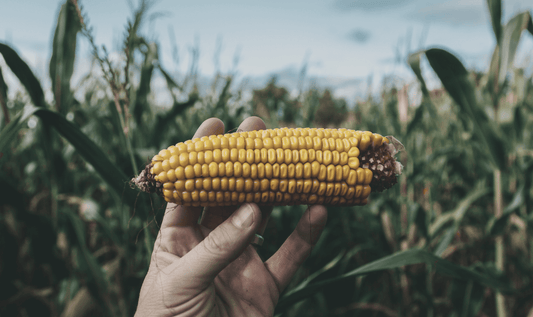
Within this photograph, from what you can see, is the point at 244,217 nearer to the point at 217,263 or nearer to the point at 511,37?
the point at 217,263

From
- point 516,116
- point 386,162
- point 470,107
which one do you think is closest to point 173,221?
point 386,162

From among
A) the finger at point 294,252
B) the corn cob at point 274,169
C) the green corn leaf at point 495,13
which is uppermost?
the green corn leaf at point 495,13

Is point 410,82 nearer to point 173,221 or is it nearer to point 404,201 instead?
point 404,201

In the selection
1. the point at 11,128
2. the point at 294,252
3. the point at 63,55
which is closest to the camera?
the point at 11,128

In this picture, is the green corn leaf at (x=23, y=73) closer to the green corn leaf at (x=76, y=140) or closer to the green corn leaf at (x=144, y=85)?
the green corn leaf at (x=76, y=140)

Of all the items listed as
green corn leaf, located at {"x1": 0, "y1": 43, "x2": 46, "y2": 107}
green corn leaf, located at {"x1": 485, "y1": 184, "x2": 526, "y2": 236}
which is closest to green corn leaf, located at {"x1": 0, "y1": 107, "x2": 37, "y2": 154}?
green corn leaf, located at {"x1": 0, "y1": 43, "x2": 46, "y2": 107}

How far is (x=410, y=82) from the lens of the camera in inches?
142

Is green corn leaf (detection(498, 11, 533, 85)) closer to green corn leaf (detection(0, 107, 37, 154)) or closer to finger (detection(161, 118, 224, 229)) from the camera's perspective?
finger (detection(161, 118, 224, 229))

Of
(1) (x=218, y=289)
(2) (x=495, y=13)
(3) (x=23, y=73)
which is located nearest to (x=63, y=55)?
(3) (x=23, y=73)

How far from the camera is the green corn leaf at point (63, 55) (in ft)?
6.42

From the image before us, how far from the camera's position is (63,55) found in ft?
6.57

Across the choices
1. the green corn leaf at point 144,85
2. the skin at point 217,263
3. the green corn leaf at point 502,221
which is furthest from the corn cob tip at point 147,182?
the green corn leaf at point 502,221

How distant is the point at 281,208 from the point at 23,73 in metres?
2.29

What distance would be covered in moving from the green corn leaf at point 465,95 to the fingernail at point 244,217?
150 cm
